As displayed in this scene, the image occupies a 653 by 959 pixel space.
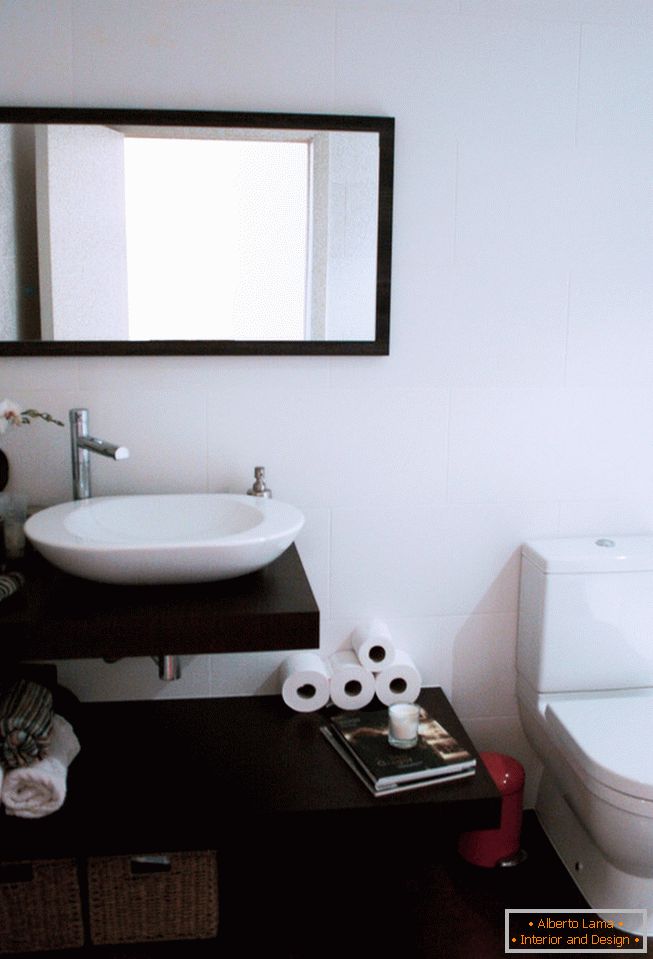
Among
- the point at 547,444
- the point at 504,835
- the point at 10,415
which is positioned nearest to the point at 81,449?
the point at 10,415

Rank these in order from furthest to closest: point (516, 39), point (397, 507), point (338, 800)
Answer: point (397, 507), point (516, 39), point (338, 800)

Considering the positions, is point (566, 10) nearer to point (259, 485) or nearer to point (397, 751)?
point (259, 485)

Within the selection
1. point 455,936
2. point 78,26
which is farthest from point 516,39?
point 455,936

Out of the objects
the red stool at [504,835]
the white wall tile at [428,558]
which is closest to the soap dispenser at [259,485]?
the white wall tile at [428,558]

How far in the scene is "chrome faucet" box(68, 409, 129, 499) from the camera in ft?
5.99

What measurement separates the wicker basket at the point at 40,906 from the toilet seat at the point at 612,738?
108cm

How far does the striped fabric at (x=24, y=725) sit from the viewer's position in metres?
1.66

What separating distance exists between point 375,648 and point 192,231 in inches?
41.0

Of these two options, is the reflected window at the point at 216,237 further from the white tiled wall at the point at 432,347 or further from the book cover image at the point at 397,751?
the book cover image at the point at 397,751

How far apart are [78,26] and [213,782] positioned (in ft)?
5.29

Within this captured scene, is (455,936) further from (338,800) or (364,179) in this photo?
(364,179)

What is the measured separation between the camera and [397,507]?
2.12 meters

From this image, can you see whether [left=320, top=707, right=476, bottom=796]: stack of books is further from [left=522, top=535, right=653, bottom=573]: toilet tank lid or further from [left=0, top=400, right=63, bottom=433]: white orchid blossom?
[left=0, top=400, right=63, bottom=433]: white orchid blossom

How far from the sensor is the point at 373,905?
1.99m
